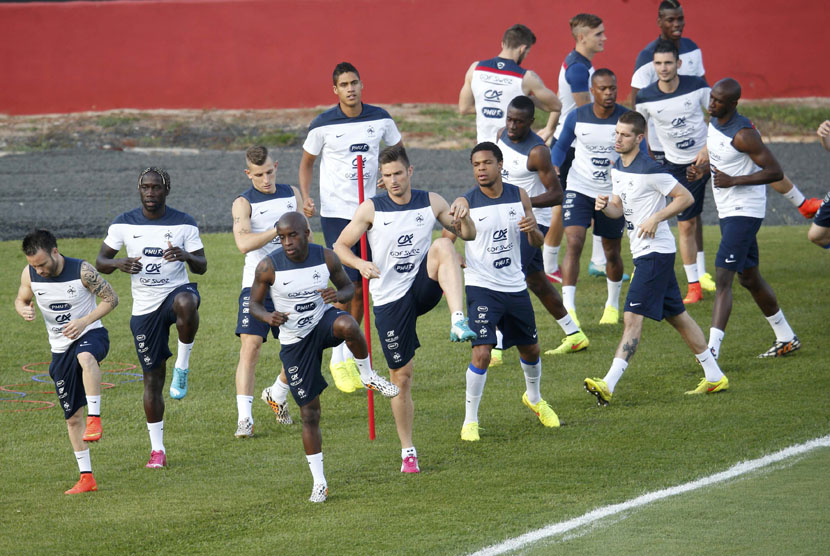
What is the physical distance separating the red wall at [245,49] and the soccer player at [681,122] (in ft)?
54.4

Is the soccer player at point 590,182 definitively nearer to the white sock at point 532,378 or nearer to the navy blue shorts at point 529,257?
the navy blue shorts at point 529,257

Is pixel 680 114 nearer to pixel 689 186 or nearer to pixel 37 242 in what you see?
pixel 689 186

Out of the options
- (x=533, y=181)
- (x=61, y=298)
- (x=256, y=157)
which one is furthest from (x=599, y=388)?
(x=61, y=298)

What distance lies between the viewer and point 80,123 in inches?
1148

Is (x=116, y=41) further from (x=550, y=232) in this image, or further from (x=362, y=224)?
(x=362, y=224)

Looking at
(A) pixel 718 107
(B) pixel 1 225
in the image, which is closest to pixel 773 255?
(A) pixel 718 107

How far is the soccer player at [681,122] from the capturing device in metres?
12.7

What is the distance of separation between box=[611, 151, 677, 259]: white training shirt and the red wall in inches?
779

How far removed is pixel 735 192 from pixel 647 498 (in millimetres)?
4283

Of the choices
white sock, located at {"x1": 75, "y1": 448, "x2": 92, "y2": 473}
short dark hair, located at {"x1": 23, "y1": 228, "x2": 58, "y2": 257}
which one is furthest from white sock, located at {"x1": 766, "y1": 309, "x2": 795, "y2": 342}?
short dark hair, located at {"x1": 23, "y1": 228, "x2": 58, "y2": 257}

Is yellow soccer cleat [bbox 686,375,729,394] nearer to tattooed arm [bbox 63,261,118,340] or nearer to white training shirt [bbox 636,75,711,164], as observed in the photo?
white training shirt [bbox 636,75,711,164]

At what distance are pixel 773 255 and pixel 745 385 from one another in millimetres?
6225

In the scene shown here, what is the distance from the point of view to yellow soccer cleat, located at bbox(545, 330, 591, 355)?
11703mm

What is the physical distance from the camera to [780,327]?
11.2 metres
